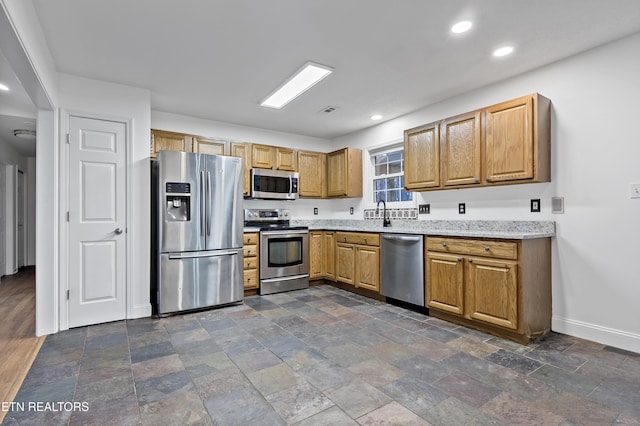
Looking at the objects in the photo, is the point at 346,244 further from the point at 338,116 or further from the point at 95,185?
the point at 95,185

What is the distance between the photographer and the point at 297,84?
139 inches

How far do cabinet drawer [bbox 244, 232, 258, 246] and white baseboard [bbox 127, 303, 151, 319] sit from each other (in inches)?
53.7

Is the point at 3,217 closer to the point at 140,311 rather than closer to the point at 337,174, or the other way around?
the point at 140,311

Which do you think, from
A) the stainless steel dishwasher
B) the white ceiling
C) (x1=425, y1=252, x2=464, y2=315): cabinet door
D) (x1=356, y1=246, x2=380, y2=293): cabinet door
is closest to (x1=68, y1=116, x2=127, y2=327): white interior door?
the white ceiling

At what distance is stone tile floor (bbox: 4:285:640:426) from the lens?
1765 millimetres

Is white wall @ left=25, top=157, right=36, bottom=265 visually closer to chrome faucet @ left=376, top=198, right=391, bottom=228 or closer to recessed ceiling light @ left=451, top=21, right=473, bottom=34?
chrome faucet @ left=376, top=198, right=391, bottom=228

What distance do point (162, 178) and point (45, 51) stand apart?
138 centimetres

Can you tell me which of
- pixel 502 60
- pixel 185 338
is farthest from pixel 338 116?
pixel 185 338

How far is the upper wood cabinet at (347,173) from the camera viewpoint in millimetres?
5133

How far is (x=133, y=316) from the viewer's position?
11.3 ft

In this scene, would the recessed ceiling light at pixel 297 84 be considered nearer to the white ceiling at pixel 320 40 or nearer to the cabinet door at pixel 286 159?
the white ceiling at pixel 320 40

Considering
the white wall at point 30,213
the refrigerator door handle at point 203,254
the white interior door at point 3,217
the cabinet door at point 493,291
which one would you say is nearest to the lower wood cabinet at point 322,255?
the refrigerator door handle at point 203,254

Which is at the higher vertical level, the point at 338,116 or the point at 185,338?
the point at 338,116

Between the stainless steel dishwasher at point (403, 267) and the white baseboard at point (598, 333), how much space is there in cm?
121
